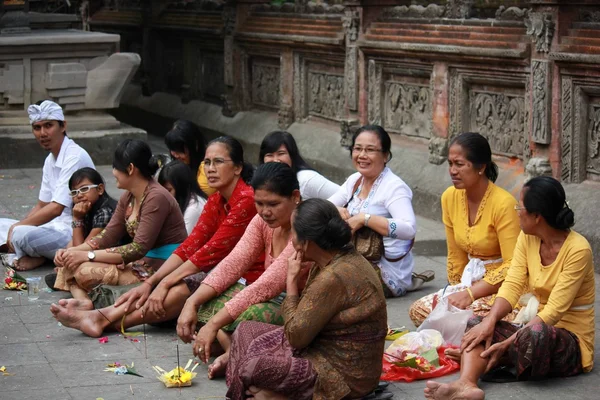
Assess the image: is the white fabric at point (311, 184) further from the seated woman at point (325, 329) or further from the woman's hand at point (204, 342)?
the seated woman at point (325, 329)

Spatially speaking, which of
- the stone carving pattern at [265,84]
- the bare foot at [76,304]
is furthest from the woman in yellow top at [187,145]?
the stone carving pattern at [265,84]

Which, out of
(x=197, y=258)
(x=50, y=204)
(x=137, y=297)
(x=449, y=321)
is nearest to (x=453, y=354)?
(x=449, y=321)

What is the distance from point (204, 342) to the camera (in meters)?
5.60

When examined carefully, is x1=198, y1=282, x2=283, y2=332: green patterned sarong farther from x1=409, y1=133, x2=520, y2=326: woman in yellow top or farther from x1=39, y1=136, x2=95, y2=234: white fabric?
x1=39, y1=136, x2=95, y2=234: white fabric

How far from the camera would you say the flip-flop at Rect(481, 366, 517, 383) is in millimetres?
5500

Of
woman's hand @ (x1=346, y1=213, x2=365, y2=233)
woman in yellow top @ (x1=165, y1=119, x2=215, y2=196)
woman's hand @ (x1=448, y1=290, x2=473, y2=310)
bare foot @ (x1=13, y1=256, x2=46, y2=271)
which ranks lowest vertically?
bare foot @ (x1=13, y1=256, x2=46, y2=271)

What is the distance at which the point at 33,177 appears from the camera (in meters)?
12.6

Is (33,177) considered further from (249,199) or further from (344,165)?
(249,199)

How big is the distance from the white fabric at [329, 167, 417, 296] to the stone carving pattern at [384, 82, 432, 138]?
142 inches

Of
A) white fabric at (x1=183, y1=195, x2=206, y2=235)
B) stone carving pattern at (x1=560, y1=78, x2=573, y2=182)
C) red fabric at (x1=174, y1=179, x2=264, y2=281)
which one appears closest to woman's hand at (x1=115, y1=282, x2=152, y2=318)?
red fabric at (x1=174, y1=179, x2=264, y2=281)

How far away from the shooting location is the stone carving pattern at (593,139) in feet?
27.4

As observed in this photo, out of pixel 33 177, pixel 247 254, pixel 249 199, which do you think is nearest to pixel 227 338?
pixel 247 254

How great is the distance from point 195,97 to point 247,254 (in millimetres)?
11050

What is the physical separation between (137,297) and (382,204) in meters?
1.77
